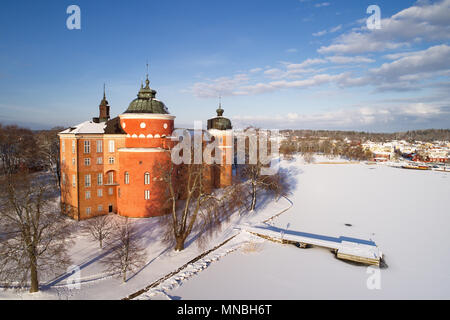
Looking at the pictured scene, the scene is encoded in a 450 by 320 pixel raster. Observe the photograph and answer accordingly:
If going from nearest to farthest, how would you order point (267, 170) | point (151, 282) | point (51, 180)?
1. point (151, 282)
2. point (267, 170)
3. point (51, 180)

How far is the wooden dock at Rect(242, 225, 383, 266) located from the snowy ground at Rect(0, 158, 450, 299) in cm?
76

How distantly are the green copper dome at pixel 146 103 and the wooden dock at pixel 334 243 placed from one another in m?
14.8

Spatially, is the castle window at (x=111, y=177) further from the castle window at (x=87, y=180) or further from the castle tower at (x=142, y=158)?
the castle window at (x=87, y=180)

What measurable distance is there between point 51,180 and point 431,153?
142m

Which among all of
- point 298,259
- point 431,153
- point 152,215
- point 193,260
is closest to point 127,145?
point 152,215

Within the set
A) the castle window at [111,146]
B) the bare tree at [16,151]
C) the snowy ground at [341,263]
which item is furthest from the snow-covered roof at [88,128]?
the bare tree at [16,151]

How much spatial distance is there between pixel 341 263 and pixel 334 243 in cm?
272

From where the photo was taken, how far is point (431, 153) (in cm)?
12000

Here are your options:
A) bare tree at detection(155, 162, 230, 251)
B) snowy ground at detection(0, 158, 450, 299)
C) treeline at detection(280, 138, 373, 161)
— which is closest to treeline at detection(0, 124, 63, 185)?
bare tree at detection(155, 162, 230, 251)

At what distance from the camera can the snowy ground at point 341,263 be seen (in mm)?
15516

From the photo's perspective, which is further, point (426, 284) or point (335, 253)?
point (335, 253)

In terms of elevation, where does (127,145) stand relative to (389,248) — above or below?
above

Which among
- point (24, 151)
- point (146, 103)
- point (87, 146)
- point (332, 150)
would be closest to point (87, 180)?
point (87, 146)
